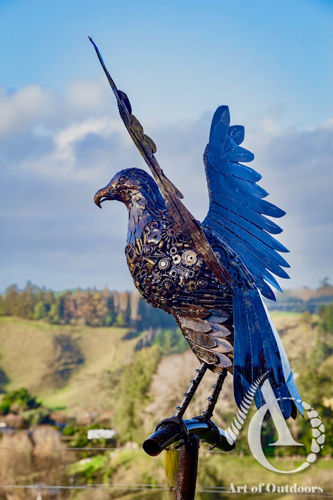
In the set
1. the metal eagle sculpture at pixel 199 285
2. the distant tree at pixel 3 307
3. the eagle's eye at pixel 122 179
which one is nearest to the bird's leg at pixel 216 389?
the metal eagle sculpture at pixel 199 285

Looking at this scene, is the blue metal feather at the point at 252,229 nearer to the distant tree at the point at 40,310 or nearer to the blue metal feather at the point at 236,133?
the blue metal feather at the point at 236,133

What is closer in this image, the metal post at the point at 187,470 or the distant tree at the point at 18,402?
the metal post at the point at 187,470

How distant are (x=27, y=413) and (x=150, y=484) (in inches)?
43.9

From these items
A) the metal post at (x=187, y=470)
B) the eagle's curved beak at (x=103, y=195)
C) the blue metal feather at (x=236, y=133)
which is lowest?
the metal post at (x=187, y=470)

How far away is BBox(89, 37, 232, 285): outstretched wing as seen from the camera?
1577mm

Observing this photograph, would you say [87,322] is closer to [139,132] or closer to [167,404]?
[167,404]

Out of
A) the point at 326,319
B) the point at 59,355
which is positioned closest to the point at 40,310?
the point at 59,355

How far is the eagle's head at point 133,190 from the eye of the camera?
1.69 meters

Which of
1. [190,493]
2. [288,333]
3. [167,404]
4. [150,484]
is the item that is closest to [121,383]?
[167,404]

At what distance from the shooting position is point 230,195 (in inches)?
68.9

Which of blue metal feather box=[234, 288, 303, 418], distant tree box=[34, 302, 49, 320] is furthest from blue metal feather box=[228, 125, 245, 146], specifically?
distant tree box=[34, 302, 49, 320]

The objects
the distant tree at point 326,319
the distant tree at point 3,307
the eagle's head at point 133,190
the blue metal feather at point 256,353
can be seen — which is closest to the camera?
the blue metal feather at point 256,353

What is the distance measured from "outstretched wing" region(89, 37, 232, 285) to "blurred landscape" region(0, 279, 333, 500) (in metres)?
2.68

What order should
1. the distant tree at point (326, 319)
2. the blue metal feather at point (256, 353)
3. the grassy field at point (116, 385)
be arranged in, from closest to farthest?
the blue metal feather at point (256, 353)
the grassy field at point (116, 385)
the distant tree at point (326, 319)
